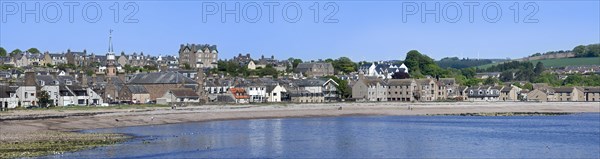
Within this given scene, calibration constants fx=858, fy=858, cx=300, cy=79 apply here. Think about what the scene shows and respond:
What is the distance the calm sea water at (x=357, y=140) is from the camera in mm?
42062

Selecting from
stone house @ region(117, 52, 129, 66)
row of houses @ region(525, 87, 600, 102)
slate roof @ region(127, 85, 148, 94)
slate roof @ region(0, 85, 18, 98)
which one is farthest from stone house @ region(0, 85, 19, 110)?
stone house @ region(117, 52, 129, 66)

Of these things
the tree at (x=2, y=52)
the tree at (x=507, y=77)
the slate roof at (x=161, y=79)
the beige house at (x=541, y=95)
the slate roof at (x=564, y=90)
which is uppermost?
the tree at (x=2, y=52)

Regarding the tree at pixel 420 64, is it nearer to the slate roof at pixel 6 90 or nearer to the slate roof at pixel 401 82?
the slate roof at pixel 401 82

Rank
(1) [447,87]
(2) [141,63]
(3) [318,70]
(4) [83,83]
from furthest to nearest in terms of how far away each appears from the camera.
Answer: (2) [141,63] → (3) [318,70] → (1) [447,87] → (4) [83,83]

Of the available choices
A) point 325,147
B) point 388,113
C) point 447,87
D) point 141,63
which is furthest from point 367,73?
point 325,147

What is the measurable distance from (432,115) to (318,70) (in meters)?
59.6

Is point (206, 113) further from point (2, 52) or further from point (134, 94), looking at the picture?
point (2, 52)

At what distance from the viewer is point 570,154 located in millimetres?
42844

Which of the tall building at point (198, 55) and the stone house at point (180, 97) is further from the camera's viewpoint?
the tall building at point (198, 55)

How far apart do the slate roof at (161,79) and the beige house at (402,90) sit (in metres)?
28.7

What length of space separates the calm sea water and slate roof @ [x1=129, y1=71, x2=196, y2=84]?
27.3m

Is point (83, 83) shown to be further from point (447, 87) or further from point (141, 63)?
point (141, 63)

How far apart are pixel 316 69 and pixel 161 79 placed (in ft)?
167

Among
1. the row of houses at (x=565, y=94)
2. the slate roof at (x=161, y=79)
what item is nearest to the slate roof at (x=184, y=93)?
the slate roof at (x=161, y=79)
